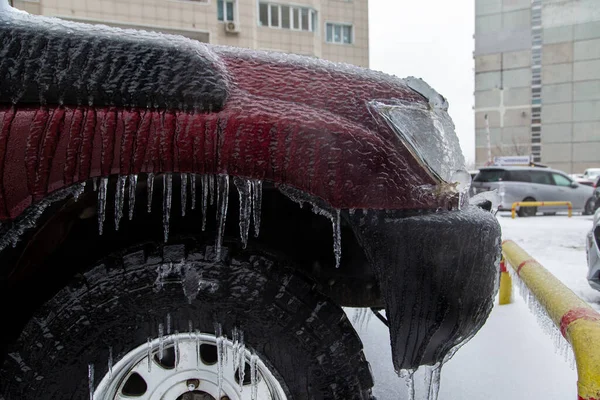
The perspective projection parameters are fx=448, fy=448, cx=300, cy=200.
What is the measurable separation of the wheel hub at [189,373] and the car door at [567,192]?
54.6 ft

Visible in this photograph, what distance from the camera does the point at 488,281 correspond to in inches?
56.2

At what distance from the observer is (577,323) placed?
54.8 inches

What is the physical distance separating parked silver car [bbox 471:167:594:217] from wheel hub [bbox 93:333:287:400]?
49.2 feet

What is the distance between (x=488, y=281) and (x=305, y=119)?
773mm

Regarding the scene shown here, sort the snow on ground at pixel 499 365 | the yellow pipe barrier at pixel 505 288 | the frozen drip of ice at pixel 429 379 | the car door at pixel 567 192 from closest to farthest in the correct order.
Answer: the frozen drip of ice at pixel 429 379, the snow on ground at pixel 499 365, the yellow pipe barrier at pixel 505 288, the car door at pixel 567 192

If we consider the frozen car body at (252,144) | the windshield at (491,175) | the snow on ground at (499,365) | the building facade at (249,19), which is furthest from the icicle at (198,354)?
the building facade at (249,19)

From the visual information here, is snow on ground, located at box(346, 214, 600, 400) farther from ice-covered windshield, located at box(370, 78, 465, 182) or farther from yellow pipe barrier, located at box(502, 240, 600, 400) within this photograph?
ice-covered windshield, located at box(370, 78, 465, 182)

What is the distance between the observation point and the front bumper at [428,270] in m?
1.35

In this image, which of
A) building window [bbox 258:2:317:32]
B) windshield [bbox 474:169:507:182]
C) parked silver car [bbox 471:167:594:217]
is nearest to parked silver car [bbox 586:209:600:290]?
parked silver car [bbox 471:167:594:217]

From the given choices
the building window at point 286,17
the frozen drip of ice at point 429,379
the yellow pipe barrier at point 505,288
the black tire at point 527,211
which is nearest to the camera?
the frozen drip of ice at point 429,379

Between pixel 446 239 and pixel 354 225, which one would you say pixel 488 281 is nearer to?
pixel 446 239

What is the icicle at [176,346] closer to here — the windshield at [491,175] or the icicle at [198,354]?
the icicle at [198,354]

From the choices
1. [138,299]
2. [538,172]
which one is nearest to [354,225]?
[138,299]

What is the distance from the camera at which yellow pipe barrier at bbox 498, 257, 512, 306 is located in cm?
377
